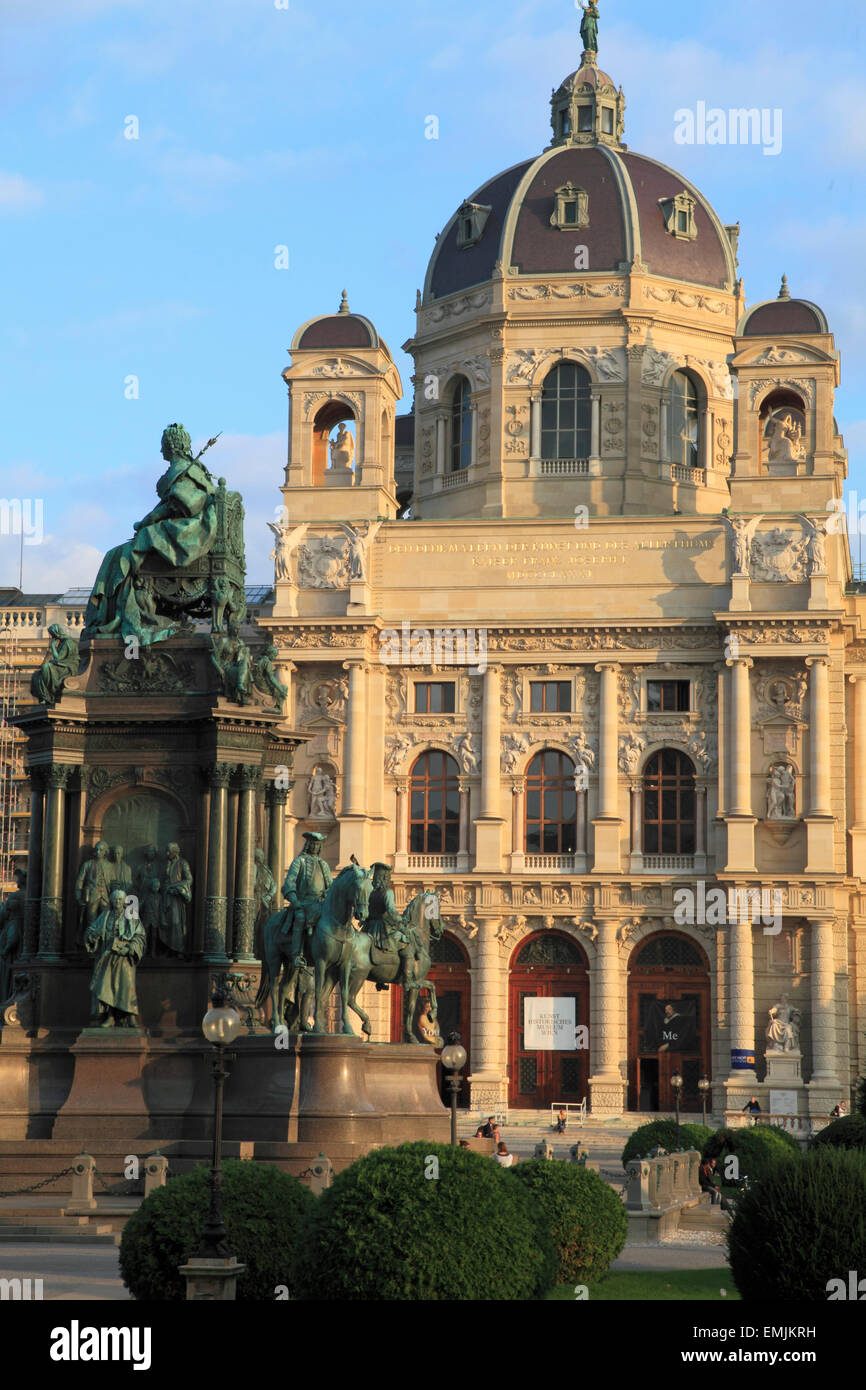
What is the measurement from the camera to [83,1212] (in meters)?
26.8

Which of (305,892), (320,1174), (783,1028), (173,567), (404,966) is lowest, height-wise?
(320,1174)

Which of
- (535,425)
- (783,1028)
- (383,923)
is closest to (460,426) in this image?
(535,425)

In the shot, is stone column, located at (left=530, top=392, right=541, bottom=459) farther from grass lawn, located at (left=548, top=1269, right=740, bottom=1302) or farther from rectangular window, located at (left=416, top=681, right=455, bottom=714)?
grass lawn, located at (left=548, top=1269, right=740, bottom=1302)

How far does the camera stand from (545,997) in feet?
228

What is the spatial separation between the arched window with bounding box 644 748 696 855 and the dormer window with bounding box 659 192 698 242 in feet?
67.6

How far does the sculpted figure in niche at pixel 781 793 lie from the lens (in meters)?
68.5

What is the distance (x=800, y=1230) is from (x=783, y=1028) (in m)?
49.2

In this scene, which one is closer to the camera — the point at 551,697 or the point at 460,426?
the point at 551,697

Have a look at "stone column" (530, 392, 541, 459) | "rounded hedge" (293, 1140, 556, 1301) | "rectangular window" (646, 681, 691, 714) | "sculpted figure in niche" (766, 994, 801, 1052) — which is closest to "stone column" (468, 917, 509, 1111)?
"sculpted figure in niche" (766, 994, 801, 1052)

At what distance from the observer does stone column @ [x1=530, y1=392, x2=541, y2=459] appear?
76.2m

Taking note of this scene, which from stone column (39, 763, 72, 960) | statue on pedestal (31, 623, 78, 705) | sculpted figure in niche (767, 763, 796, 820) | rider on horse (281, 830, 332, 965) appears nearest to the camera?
stone column (39, 763, 72, 960)

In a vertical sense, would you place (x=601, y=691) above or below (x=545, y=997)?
above

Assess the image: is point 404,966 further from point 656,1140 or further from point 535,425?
point 535,425
